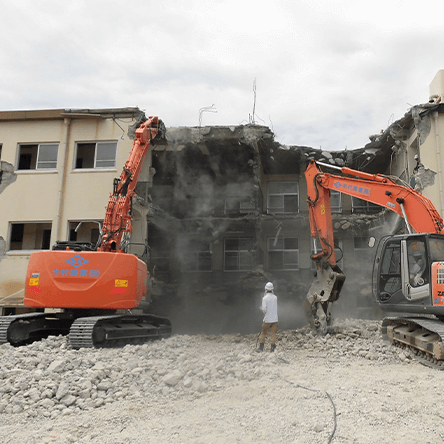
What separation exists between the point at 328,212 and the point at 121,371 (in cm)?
693

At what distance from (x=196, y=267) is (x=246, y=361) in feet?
35.3

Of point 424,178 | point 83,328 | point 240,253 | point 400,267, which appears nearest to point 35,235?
point 240,253

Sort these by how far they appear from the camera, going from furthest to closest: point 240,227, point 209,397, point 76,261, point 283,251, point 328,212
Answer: point 283,251 < point 240,227 < point 328,212 < point 76,261 < point 209,397

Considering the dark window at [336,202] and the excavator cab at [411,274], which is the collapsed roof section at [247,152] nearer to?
the dark window at [336,202]

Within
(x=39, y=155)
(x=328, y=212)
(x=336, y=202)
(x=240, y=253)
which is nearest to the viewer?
(x=328, y=212)

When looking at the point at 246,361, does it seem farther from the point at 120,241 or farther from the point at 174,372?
the point at 120,241

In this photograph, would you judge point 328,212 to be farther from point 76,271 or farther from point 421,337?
point 76,271

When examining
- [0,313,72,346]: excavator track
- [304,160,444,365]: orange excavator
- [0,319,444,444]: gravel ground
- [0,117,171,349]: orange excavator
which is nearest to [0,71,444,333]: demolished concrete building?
[304,160,444,365]: orange excavator

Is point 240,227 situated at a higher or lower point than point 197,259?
higher

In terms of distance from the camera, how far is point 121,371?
630 cm

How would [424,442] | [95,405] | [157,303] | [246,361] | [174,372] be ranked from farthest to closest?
[157,303]
[246,361]
[174,372]
[95,405]
[424,442]

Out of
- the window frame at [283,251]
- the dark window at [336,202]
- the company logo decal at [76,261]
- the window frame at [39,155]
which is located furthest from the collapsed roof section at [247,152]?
the company logo decal at [76,261]

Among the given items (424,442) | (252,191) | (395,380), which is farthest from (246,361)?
(252,191)

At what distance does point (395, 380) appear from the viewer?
20.4ft
